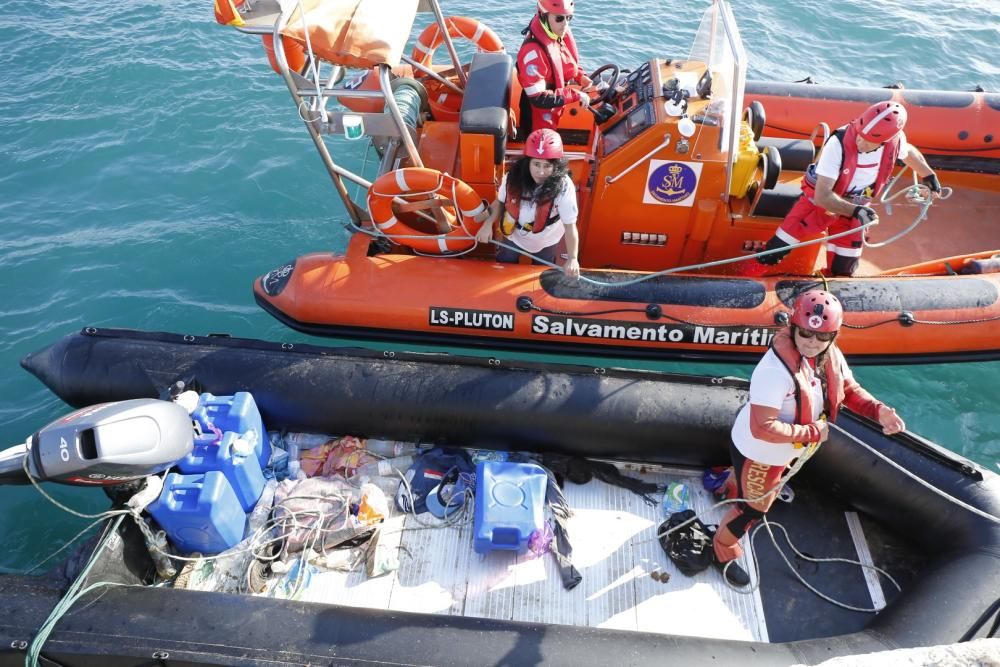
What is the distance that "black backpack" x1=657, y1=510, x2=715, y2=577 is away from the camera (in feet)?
10.1

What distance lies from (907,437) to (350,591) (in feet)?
9.10

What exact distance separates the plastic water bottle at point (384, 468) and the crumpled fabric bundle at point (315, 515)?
0.13 metres

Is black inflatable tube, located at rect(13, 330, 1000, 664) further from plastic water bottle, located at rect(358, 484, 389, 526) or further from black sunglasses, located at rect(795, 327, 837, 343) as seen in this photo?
black sunglasses, located at rect(795, 327, 837, 343)

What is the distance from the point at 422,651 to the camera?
2432 mm

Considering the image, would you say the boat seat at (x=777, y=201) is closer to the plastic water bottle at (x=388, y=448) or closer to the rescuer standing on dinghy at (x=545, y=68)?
the rescuer standing on dinghy at (x=545, y=68)

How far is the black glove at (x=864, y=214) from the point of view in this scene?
3.67m

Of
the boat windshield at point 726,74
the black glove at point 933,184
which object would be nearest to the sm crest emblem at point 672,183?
the boat windshield at point 726,74

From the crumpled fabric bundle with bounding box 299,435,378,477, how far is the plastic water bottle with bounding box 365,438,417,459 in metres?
0.04

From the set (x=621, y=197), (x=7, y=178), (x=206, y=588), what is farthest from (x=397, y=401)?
(x=7, y=178)

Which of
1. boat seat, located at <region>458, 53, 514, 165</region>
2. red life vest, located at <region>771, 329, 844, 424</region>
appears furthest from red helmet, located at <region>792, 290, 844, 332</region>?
boat seat, located at <region>458, 53, 514, 165</region>

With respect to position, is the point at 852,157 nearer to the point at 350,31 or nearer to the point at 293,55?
the point at 350,31

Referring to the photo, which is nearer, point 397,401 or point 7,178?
point 397,401

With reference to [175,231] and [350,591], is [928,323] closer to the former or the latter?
[350,591]

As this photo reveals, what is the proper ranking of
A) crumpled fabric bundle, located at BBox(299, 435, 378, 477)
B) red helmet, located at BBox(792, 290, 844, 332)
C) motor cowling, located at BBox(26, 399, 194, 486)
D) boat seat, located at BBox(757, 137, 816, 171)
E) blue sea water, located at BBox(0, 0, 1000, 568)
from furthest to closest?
boat seat, located at BBox(757, 137, 816, 171) → blue sea water, located at BBox(0, 0, 1000, 568) → crumpled fabric bundle, located at BBox(299, 435, 378, 477) → motor cowling, located at BBox(26, 399, 194, 486) → red helmet, located at BBox(792, 290, 844, 332)
